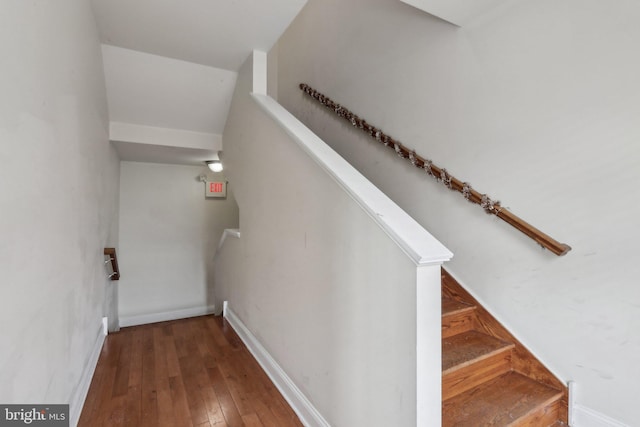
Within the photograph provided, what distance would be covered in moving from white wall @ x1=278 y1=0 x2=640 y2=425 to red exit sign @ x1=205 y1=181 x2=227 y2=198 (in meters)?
3.05

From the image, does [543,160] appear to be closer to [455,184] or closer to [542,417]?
[455,184]

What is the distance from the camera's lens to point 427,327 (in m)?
1.00

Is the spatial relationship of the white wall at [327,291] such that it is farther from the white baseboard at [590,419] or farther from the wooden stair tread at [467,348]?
the white baseboard at [590,419]

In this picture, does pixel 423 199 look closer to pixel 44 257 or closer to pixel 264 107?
pixel 264 107

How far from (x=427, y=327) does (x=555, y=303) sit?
96 cm

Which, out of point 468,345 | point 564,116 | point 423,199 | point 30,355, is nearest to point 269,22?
point 423,199

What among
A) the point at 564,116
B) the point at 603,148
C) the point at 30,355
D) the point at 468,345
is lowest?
the point at 468,345

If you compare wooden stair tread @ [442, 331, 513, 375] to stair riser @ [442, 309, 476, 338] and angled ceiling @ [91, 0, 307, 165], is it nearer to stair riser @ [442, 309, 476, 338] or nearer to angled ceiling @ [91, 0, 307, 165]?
stair riser @ [442, 309, 476, 338]

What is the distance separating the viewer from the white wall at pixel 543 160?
1299 millimetres

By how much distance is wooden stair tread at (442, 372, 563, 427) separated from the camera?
1310mm

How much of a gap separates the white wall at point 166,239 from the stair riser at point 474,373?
154 inches

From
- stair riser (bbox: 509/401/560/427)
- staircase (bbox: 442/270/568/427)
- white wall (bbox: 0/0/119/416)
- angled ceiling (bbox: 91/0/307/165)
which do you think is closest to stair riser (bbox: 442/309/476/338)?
staircase (bbox: 442/270/568/427)

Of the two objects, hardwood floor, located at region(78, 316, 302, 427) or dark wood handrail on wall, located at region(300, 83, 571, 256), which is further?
hardwood floor, located at region(78, 316, 302, 427)

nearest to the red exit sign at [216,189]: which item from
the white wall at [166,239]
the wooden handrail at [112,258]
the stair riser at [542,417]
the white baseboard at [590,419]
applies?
the white wall at [166,239]
